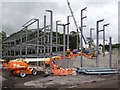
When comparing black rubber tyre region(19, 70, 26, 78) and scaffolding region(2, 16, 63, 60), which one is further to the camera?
scaffolding region(2, 16, 63, 60)

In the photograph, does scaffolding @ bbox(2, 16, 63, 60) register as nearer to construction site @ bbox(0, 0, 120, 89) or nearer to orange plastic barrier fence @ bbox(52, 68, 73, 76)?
construction site @ bbox(0, 0, 120, 89)

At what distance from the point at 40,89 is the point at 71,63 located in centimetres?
1191

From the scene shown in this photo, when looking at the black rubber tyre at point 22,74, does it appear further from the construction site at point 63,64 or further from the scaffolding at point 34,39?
the scaffolding at point 34,39

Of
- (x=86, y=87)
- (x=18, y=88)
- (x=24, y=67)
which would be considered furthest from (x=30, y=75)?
(x=86, y=87)

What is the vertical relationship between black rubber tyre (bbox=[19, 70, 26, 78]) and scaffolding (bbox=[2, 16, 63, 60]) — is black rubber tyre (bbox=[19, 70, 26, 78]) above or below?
below

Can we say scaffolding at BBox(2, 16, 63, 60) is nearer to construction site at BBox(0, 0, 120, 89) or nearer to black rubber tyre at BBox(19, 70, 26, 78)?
construction site at BBox(0, 0, 120, 89)

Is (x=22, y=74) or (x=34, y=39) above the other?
(x=34, y=39)

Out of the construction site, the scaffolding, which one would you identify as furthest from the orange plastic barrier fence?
the scaffolding

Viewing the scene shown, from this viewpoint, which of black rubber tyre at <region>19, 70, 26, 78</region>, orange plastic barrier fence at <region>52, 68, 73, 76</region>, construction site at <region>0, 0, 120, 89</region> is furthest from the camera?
black rubber tyre at <region>19, 70, 26, 78</region>

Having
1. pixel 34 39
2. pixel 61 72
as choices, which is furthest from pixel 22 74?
pixel 34 39

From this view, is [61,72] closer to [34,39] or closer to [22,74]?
[22,74]

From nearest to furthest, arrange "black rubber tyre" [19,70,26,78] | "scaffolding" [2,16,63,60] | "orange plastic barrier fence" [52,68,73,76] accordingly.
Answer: "orange plastic barrier fence" [52,68,73,76]
"black rubber tyre" [19,70,26,78]
"scaffolding" [2,16,63,60]

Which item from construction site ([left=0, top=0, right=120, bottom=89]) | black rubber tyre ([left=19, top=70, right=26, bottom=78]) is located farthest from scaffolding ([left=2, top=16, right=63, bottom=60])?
black rubber tyre ([left=19, top=70, right=26, bottom=78])

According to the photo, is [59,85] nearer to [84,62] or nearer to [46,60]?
[46,60]
